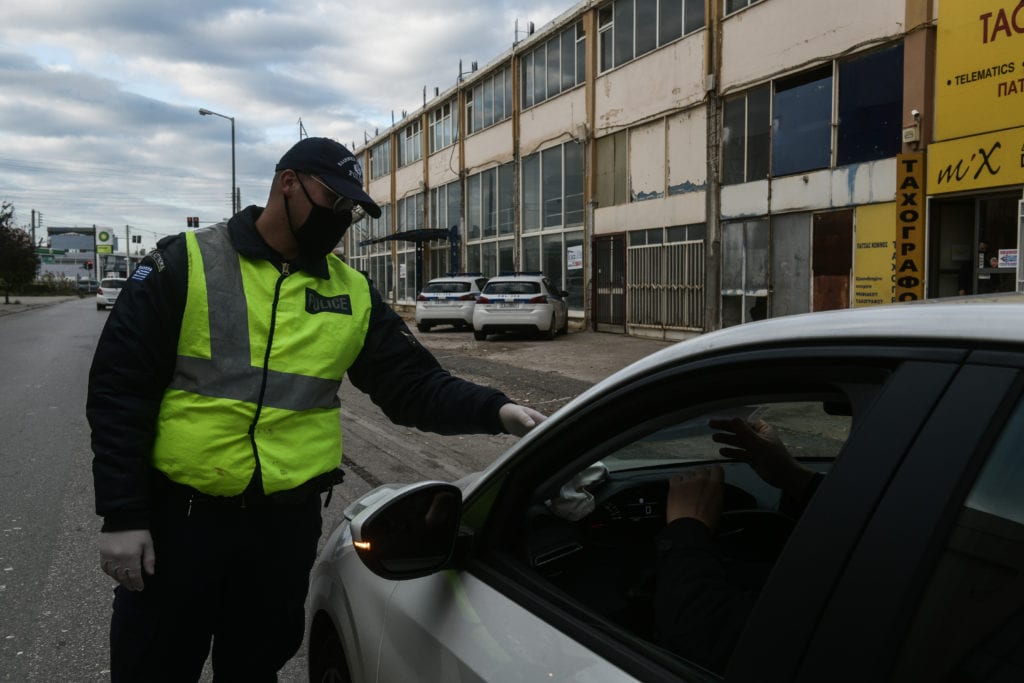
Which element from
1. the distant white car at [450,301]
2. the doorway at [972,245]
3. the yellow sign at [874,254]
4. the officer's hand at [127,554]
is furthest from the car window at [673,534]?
the distant white car at [450,301]

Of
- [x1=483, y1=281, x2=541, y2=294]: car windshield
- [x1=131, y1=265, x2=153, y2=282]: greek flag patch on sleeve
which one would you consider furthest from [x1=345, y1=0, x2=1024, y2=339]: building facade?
[x1=131, y1=265, x2=153, y2=282]: greek flag patch on sleeve

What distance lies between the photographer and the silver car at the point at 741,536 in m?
0.94

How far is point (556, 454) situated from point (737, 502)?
0.66m

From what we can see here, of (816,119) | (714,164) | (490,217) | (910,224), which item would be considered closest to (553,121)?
(490,217)

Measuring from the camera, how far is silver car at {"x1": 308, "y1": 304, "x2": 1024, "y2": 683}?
0.94 m

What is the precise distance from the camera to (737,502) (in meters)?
2.08

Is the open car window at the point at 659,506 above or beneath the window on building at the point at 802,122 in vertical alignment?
beneath

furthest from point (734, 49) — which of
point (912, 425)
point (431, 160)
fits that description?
point (431, 160)

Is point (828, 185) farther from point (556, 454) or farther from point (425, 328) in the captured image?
point (556, 454)

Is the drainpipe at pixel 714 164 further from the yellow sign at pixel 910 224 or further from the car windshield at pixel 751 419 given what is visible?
the car windshield at pixel 751 419

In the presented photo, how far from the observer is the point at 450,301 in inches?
854

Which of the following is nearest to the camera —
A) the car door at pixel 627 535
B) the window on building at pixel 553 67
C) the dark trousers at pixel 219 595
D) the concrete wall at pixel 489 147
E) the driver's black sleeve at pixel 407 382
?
the car door at pixel 627 535

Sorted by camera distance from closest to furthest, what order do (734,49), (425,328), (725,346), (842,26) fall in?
(725,346) → (842,26) → (734,49) → (425,328)

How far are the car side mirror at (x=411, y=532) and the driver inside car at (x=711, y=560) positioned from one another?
45 centimetres
